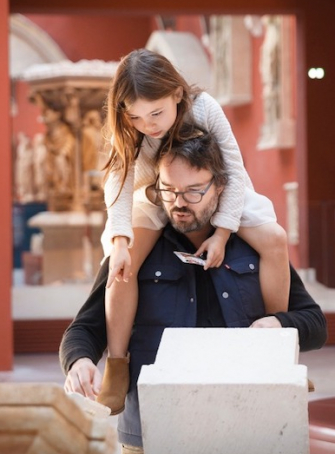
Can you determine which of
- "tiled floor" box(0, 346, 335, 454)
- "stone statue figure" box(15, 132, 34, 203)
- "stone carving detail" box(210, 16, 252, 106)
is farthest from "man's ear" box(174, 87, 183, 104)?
"stone statue figure" box(15, 132, 34, 203)

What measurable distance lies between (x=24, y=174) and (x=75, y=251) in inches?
427

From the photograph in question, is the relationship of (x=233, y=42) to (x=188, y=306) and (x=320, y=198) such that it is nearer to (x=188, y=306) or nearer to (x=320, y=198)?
(x=320, y=198)

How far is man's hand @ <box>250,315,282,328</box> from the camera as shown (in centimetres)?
227

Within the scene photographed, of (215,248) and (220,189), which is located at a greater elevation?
(220,189)

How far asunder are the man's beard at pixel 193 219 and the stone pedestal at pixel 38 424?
117 centimetres

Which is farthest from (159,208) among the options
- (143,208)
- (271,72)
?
(271,72)

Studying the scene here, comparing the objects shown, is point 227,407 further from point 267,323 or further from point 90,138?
point 90,138

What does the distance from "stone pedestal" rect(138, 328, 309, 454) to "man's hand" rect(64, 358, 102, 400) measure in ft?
1.55

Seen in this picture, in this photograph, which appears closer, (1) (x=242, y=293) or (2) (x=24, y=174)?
(1) (x=242, y=293)

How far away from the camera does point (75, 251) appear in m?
8.91

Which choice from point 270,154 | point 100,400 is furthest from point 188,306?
point 270,154

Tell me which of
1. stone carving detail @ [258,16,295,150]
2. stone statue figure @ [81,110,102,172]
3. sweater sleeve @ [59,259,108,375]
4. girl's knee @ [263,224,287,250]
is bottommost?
sweater sleeve @ [59,259,108,375]

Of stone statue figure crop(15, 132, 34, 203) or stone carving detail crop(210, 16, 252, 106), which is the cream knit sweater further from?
stone statue figure crop(15, 132, 34, 203)

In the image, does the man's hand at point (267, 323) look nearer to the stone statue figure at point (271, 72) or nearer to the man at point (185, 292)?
the man at point (185, 292)
